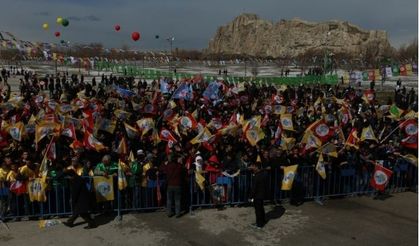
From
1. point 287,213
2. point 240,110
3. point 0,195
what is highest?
point 240,110

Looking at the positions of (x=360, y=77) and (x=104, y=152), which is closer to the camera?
(x=104, y=152)

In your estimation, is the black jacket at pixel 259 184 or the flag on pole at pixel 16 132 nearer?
the black jacket at pixel 259 184

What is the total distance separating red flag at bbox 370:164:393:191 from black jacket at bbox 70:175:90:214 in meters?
7.00

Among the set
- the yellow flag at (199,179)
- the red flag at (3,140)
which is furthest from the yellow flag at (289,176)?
the red flag at (3,140)

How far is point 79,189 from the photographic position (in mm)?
9875

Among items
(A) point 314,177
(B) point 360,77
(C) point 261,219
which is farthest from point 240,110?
(B) point 360,77

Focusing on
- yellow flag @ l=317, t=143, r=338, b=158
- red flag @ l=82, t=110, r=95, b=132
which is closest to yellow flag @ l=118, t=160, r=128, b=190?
red flag @ l=82, t=110, r=95, b=132

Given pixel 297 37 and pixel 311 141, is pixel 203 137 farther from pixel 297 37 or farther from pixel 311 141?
pixel 297 37

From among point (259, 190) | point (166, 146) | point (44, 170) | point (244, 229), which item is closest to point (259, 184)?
point (259, 190)

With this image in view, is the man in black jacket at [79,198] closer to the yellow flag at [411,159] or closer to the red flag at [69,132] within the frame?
the red flag at [69,132]

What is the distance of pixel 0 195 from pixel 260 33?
580 ft

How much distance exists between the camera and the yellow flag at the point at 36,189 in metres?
10.1

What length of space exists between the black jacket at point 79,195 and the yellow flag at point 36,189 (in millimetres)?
719

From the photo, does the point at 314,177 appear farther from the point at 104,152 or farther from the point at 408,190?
the point at 104,152
